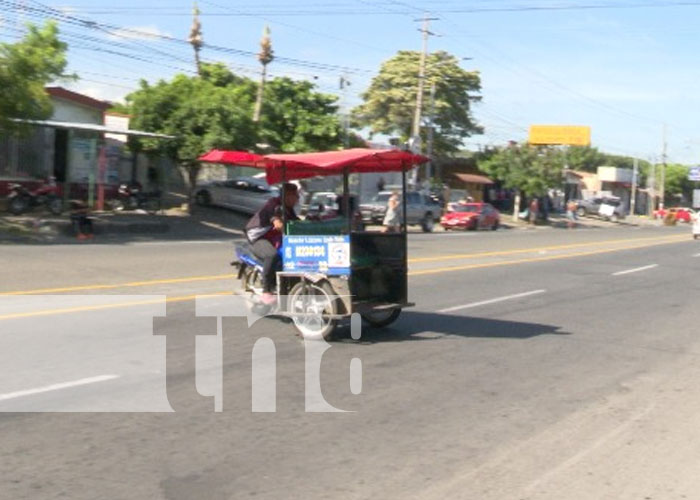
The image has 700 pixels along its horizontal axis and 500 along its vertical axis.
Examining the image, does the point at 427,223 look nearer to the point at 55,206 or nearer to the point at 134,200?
the point at 134,200

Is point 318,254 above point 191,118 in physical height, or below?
below

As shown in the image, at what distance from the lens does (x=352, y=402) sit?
7281mm

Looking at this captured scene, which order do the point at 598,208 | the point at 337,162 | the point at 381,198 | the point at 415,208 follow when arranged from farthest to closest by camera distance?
the point at 598,208, the point at 415,208, the point at 381,198, the point at 337,162

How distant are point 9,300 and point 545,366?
23.3 ft

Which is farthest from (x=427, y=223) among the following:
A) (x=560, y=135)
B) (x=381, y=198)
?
(x=560, y=135)

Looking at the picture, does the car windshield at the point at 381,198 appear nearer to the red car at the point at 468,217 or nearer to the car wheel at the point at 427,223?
the car wheel at the point at 427,223

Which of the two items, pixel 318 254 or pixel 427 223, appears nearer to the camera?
pixel 318 254

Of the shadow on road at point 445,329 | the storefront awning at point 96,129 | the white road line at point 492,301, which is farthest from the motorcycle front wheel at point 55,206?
the shadow on road at point 445,329

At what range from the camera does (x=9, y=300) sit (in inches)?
472

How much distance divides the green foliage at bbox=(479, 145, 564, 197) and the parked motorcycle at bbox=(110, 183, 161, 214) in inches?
1225

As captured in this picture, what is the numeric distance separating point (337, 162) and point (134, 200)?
2495 cm

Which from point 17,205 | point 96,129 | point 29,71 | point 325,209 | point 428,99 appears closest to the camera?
point 325,209

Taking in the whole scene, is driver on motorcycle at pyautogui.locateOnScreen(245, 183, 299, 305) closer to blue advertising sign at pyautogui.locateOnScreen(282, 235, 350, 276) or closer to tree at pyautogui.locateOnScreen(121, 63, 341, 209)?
blue advertising sign at pyautogui.locateOnScreen(282, 235, 350, 276)

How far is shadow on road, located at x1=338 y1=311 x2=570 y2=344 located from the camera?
419 inches
